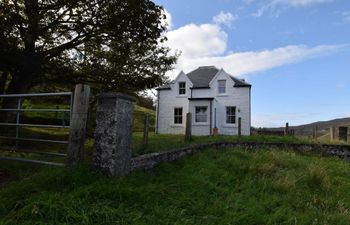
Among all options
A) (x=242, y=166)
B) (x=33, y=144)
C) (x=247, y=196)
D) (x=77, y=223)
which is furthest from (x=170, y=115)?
(x=77, y=223)

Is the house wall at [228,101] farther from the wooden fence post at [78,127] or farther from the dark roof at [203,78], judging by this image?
the wooden fence post at [78,127]

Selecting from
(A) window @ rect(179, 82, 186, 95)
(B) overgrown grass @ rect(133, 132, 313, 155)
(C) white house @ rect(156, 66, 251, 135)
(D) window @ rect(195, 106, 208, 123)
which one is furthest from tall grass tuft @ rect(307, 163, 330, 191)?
(A) window @ rect(179, 82, 186, 95)

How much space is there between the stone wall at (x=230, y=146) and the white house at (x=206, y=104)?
36.1 feet

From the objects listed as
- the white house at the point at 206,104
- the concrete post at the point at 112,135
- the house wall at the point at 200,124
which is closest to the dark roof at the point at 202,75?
the white house at the point at 206,104

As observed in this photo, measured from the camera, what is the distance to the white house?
26438mm

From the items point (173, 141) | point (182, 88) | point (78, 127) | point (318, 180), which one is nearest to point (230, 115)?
Result: point (182, 88)

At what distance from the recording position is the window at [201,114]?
26609mm

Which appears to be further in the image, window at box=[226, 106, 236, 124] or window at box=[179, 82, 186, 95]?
window at box=[179, 82, 186, 95]

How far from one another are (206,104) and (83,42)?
49.4ft

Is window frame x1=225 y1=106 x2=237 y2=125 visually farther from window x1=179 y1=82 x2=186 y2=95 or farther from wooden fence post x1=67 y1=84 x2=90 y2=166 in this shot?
wooden fence post x1=67 y1=84 x2=90 y2=166

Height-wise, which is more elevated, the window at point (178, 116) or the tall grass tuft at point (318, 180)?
the window at point (178, 116)

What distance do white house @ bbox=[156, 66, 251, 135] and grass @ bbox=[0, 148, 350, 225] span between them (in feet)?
63.2

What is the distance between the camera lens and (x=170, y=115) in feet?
92.9

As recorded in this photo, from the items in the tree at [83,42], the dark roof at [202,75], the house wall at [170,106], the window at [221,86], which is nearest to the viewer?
the tree at [83,42]
